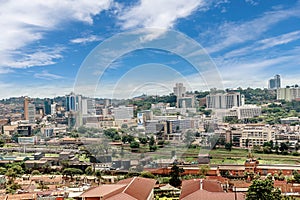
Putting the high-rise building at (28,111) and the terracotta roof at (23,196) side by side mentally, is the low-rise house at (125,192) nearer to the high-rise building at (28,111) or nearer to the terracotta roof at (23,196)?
the terracotta roof at (23,196)

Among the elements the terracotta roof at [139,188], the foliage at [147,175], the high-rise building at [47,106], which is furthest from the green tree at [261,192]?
the high-rise building at [47,106]

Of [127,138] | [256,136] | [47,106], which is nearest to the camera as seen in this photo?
[127,138]

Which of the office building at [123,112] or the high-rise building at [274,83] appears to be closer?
the office building at [123,112]

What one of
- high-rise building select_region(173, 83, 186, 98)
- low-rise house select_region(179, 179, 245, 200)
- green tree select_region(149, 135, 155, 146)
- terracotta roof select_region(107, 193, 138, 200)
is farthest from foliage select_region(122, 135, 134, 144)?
terracotta roof select_region(107, 193, 138, 200)

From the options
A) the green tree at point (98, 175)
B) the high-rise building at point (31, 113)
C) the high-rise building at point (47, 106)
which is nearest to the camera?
the green tree at point (98, 175)

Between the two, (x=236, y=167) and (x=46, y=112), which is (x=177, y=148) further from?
(x=46, y=112)

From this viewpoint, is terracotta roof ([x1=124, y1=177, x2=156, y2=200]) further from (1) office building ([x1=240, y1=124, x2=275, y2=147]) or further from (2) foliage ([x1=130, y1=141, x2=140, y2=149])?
(1) office building ([x1=240, y1=124, x2=275, y2=147])

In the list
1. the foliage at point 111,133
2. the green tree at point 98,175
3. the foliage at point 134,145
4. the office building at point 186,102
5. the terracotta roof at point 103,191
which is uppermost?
the office building at point 186,102

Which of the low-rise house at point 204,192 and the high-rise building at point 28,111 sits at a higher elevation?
the high-rise building at point 28,111

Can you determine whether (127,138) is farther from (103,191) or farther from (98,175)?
(103,191)

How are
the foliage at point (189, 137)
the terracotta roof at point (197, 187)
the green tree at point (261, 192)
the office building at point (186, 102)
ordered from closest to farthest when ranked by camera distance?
the green tree at point (261, 192), the terracotta roof at point (197, 187), the office building at point (186, 102), the foliage at point (189, 137)

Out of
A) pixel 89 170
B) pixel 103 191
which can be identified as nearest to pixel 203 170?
pixel 89 170

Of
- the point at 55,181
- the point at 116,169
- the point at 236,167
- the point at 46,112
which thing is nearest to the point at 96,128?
the point at 116,169
